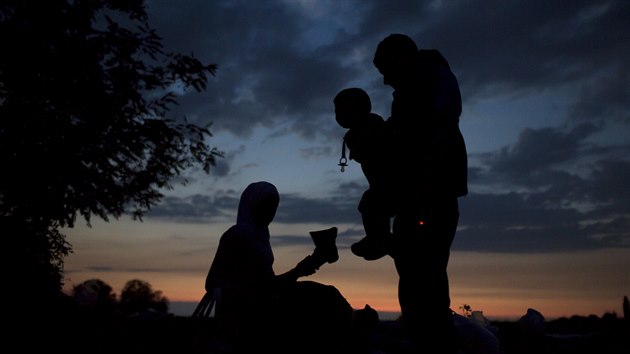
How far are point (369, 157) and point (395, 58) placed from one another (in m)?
0.76

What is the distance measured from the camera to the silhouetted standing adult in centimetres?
392

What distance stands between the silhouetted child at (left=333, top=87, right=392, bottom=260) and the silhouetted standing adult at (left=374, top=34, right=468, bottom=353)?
96 millimetres

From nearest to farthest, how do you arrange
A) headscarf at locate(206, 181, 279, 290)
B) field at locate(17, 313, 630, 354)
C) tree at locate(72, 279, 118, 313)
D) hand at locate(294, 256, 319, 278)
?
hand at locate(294, 256, 319, 278) < headscarf at locate(206, 181, 279, 290) < field at locate(17, 313, 630, 354) < tree at locate(72, 279, 118, 313)

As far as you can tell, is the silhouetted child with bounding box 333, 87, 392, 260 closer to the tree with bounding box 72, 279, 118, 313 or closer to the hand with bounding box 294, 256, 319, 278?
the hand with bounding box 294, 256, 319, 278

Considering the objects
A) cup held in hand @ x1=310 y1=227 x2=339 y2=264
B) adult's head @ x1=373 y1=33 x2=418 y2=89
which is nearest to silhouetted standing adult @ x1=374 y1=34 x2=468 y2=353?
adult's head @ x1=373 y1=33 x2=418 y2=89

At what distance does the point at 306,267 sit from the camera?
5.00 metres

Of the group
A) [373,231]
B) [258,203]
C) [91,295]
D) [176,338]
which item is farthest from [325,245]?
[91,295]

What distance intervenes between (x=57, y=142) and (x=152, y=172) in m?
2.88

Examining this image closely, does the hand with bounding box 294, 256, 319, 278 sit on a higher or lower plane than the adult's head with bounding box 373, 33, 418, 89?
lower

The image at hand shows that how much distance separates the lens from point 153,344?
8.68m

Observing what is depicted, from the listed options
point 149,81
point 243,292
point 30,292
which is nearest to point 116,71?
point 149,81

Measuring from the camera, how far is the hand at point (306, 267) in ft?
16.3

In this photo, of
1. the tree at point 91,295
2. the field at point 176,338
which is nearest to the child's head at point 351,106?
the field at point 176,338

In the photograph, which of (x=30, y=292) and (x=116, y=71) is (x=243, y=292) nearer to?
(x=30, y=292)
